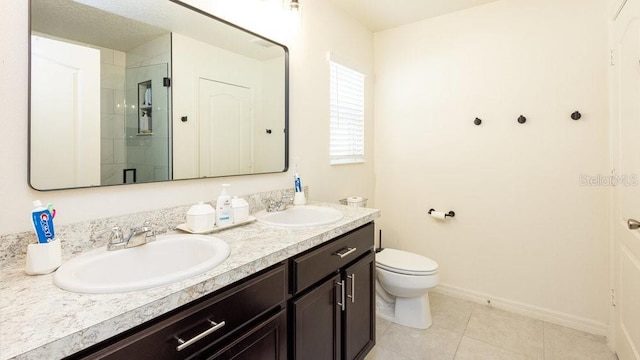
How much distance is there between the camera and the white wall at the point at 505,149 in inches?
79.3

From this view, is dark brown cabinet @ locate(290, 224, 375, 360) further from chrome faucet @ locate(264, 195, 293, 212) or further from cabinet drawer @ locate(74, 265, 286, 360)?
chrome faucet @ locate(264, 195, 293, 212)

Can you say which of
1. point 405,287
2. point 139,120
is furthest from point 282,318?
point 405,287

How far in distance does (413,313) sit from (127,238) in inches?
73.6

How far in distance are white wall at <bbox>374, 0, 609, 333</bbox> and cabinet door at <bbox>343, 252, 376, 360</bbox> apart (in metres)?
1.20

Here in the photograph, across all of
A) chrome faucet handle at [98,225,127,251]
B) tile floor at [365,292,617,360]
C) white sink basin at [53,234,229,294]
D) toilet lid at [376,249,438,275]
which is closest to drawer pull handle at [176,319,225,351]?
white sink basin at [53,234,229,294]

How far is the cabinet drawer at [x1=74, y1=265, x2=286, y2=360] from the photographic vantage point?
68cm

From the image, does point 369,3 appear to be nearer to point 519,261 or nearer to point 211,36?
point 211,36

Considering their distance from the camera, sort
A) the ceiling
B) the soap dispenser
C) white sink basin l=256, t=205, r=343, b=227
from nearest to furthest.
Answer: the soap dispenser < white sink basin l=256, t=205, r=343, b=227 < the ceiling

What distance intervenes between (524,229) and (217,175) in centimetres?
219

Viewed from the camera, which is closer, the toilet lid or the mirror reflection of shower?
the mirror reflection of shower

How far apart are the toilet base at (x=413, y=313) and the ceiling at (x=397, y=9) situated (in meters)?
2.17

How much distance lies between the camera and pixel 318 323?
4.16ft

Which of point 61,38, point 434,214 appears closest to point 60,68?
point 61,38

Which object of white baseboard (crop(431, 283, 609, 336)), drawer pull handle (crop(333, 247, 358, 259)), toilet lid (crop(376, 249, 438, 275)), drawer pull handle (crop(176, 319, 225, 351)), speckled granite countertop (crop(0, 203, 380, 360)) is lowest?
white baseboard (crop(431, 283, 609, 336))
